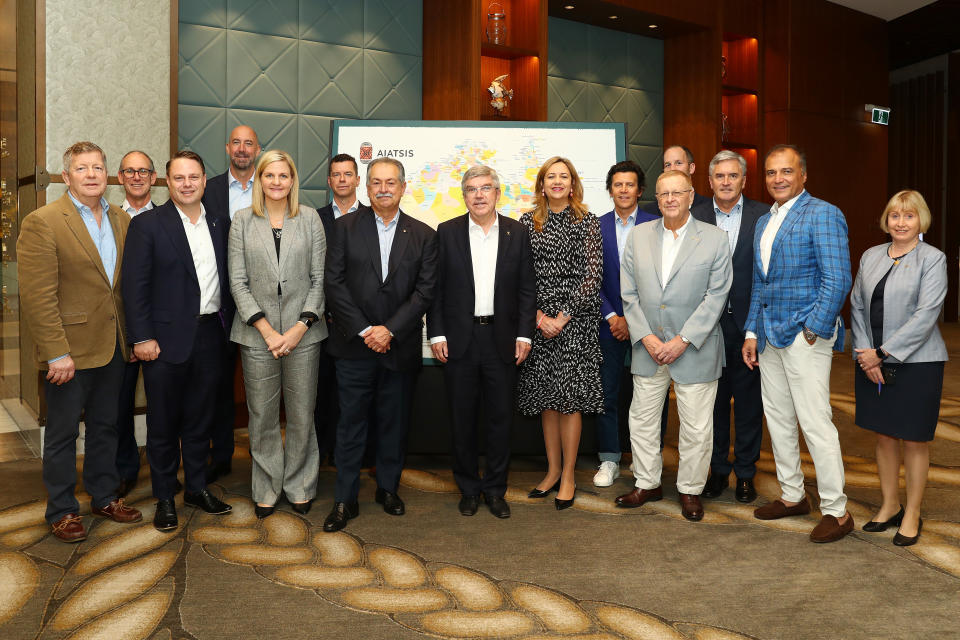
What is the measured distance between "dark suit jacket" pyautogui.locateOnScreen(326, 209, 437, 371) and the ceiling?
292 inches

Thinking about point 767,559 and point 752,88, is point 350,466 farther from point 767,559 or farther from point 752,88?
point 752,88

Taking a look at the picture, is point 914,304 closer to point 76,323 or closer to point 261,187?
point 261,187

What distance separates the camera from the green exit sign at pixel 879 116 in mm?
9211

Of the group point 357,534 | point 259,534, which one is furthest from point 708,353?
point 259,534

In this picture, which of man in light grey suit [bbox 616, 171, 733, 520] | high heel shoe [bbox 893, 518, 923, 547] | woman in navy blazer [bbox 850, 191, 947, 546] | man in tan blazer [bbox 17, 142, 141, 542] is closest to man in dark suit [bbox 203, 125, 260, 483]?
man in tan blazer [bbox 17, 142, 141, 542]

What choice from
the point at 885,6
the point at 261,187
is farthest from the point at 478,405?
the point at 885,6

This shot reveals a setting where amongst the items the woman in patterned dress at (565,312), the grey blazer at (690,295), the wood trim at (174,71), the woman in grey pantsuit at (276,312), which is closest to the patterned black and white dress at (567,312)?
the woman in patterned dress at (565,312)

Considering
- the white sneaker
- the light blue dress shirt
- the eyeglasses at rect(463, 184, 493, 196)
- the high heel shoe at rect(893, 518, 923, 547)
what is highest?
the eyeglasses at rect(463, 184, 493, 196)

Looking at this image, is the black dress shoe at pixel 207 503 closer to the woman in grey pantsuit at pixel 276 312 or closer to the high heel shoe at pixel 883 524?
the woman in grey pantsuit at pixel 276 312

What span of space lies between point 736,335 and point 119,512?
2.93 m

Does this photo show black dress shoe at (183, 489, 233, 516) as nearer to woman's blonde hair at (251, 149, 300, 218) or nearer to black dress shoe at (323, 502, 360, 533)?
black dress shoe at (323, 502, 360, 533)

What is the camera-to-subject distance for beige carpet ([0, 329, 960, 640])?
2502mm

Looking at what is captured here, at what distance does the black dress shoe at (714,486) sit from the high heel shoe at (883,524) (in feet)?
2.27

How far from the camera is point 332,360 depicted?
13.6 ft
